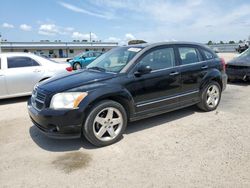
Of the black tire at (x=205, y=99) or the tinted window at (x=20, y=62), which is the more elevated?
the tinted window at (x=20, y=62)

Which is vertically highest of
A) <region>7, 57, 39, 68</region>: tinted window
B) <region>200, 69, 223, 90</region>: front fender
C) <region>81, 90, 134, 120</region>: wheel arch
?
<region>7, 57, 39, 68</region>: tinted window

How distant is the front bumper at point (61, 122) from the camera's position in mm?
3518

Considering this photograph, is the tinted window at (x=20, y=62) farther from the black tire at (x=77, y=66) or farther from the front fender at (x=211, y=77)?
the black tire at (x=77, y=66)

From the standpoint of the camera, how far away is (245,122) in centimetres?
475

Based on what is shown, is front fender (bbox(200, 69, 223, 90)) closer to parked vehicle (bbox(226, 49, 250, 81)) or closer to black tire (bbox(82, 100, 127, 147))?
black tire (bbox(82, 100, 127, 147))

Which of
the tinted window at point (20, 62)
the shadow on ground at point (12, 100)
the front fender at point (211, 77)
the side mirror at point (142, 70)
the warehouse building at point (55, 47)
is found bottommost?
the shadow on ground at point (12, 100)

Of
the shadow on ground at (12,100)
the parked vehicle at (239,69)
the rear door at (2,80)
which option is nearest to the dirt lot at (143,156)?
the rear door at (2,80)

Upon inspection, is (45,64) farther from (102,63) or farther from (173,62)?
(173,62)

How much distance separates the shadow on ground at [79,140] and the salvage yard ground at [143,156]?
0.05 ft

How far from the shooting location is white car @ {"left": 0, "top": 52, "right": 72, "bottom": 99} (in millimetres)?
6652

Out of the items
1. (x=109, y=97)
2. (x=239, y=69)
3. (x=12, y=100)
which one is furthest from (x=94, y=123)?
(x=239, y=69)

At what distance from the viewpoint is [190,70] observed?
495 cm

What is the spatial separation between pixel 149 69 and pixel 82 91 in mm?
1306

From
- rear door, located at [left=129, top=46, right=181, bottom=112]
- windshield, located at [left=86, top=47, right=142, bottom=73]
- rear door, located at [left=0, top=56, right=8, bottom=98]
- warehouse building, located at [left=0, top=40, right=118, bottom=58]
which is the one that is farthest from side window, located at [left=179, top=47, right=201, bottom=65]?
warehouse building, located at [left=0, top=40, right=118, bottom=58]
